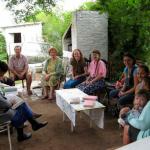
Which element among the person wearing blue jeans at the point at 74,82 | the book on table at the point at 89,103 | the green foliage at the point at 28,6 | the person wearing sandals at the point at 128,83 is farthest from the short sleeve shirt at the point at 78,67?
the book on table at the point at 89,103

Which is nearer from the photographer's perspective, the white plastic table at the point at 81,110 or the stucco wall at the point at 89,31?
the white plastic table at the point at 81,110

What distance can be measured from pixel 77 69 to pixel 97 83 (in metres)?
0.71

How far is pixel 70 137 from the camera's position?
391 centimetres

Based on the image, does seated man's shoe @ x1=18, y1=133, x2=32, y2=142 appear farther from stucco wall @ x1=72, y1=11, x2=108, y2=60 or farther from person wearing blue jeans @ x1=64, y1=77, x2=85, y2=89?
stucco wall @ x1=72, y1=11, x2=108, y2=60

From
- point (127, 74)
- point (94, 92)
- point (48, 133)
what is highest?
point (127, 74)

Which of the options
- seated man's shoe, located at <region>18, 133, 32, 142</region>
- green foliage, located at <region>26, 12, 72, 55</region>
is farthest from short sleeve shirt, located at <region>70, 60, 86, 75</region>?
green foliage, located at <region>26, 12, 72, 55</region>

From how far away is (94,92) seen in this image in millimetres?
5074

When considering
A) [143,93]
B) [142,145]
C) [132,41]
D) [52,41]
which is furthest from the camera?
[52,41]

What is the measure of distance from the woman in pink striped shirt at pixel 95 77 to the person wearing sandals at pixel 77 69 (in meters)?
0.29

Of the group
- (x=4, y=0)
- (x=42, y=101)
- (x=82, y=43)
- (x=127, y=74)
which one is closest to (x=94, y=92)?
(x=127, y=74)

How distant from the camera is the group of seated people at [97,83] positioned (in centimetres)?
295

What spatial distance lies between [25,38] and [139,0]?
37.9ft

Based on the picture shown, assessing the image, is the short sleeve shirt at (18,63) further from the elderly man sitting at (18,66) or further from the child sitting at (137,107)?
the child sitting at (137,107)

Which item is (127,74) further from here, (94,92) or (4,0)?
(4,0)
